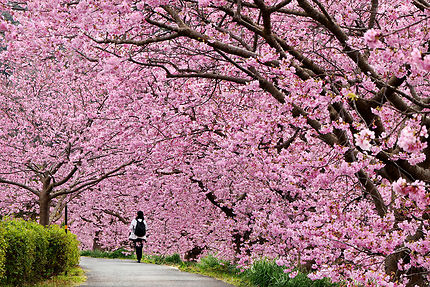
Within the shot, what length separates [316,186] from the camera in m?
7.07

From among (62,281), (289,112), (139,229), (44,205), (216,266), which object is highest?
(289,112)

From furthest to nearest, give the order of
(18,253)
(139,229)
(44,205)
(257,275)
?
(139,229)
(44,205)
(257,275)
(18,253)

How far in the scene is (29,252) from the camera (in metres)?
8.88

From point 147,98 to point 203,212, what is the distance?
5572mm

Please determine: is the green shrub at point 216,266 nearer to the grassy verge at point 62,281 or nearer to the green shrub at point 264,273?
the green shrub at point 264,273

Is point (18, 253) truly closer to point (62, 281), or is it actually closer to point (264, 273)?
point (62, 281)

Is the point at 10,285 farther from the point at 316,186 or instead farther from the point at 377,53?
the point at 377,53

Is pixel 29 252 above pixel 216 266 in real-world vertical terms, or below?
above

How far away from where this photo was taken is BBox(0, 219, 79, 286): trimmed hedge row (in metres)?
7.91

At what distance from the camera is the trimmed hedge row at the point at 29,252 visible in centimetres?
791

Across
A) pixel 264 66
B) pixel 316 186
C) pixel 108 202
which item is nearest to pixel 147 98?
pixel 264 66

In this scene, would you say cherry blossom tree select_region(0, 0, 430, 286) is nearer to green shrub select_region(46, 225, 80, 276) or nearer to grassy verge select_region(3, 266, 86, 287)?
green shrub select_region(46, 225, 80, 276)

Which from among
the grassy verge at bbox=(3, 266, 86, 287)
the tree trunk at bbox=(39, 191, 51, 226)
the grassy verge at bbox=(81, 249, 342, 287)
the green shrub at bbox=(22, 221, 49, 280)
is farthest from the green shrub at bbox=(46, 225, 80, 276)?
the grassy verge at bbox=(81, 249, 342, 287)

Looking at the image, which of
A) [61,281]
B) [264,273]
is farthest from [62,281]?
[264,273]
